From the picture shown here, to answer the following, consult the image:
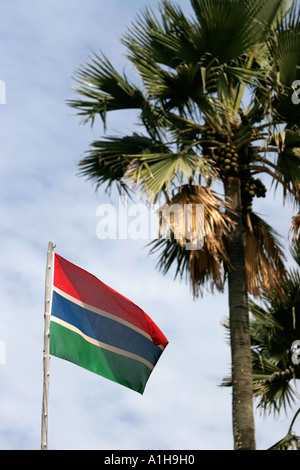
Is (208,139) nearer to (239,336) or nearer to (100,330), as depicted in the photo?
(239,336)

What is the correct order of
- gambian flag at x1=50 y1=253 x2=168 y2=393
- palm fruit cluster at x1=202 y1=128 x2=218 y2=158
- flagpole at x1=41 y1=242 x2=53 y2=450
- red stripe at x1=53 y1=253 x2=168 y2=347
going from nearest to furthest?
1. flagpole at x1=41 y1=242 x2=53 y2=450
2. gambian flag at x1=50 y1=253 x2=168 y2=393
3. red stripe at x1=53 y1=253 x2=168 y2=347
4. palm fruit cluster at x1=202 y1=128 x2=218 y2=158

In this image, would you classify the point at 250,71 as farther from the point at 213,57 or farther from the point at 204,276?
the point at 204,276

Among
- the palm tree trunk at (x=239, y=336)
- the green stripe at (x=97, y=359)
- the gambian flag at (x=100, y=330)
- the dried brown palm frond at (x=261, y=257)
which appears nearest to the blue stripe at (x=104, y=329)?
the gambian flag at (x=100, y=330)

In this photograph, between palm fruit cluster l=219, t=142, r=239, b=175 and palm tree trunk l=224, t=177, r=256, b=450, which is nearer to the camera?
palm tree trunk l=224, t=177, r=256, b=450

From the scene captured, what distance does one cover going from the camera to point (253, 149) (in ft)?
37.8

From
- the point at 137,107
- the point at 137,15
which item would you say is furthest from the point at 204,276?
the point at 137,15

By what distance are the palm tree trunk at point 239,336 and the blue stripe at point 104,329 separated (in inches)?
36.5

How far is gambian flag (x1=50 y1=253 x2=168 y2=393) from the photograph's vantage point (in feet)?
30.7

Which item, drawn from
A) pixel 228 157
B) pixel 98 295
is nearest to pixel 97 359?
pixel 98 295

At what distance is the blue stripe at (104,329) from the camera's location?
944 centimetres

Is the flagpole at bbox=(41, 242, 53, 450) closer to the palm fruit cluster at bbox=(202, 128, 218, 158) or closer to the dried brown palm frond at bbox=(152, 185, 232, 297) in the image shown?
the dried brown palm frond at bbox=(152, 185, 232, 297)

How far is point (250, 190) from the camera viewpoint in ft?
37.8

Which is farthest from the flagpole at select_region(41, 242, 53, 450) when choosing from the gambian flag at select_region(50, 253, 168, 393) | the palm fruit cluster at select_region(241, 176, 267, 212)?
the palm fruit cluster at select_region(241, 176, 267, 212)

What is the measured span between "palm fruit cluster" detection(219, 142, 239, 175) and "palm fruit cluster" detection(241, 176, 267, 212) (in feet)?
1.40
